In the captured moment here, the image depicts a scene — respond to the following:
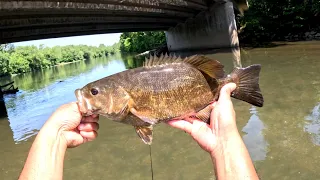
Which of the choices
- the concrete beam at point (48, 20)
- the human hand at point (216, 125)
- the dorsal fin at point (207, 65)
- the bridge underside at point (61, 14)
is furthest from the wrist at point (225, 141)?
the concrete beam at point (48, 20)

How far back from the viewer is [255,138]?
6.73 metres

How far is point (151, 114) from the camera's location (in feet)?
9.20

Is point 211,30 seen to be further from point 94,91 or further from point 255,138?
point 94,91

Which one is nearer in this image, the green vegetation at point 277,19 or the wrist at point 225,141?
the wrist at point 225,141

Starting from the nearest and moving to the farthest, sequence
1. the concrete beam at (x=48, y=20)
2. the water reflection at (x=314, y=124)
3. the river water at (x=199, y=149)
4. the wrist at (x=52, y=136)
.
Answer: the wrist at (x=52, y=136), the river water at (x=199, y=149), the water reflection at (x=314, y=124), the concrete beam at (x=48, y=20)

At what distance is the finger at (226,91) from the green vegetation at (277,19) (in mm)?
32734

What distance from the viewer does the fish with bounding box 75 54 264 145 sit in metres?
2.63

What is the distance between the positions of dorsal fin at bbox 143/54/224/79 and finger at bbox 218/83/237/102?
140 mm

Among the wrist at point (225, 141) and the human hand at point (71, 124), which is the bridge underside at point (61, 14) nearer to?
the human hand at point (71, 124)

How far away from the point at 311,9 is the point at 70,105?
35278 millimetres

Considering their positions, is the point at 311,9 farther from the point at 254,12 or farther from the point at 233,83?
the point at 233,83

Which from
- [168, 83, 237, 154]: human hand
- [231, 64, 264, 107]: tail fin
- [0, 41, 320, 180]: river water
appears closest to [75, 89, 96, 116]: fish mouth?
[168, 83, 237, 154]: human hand

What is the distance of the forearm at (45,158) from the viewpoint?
213 cm

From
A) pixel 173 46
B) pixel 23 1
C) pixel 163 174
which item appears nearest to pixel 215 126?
pixel 163 174
